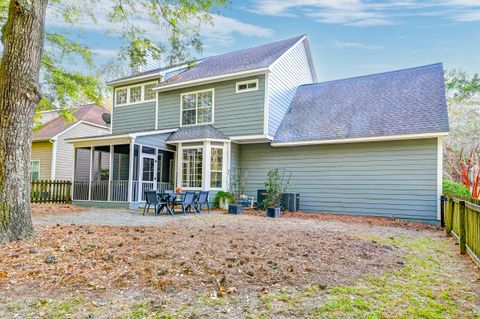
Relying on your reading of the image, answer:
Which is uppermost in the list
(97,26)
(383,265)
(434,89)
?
(97,26)

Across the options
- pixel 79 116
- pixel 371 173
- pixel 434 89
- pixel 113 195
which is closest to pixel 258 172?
pixel 371 173

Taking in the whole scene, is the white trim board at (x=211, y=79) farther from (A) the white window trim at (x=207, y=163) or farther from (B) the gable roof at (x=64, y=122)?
(B) the gable roof at (x=64, y=122)

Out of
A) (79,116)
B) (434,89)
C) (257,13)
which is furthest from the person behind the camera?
(79,116)

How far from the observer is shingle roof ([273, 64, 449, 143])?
33.3ft

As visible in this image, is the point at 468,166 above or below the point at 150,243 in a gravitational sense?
above

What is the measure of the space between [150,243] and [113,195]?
8.36m

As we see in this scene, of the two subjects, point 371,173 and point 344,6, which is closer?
point 371,173

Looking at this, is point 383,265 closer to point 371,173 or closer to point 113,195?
point 371,173

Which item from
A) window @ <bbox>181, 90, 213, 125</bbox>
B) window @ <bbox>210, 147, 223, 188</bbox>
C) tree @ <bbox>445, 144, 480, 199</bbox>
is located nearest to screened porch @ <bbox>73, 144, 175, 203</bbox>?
window @ <bbox>181, 90, 213, 125</bbox>

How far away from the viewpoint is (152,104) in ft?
47.6

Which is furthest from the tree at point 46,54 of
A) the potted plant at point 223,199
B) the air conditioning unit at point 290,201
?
the air conditioning unit at point 290,201

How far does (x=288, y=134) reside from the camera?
1212cm

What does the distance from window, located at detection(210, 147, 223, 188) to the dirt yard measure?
22.7ft

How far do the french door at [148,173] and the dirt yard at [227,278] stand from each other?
23.2 feet
